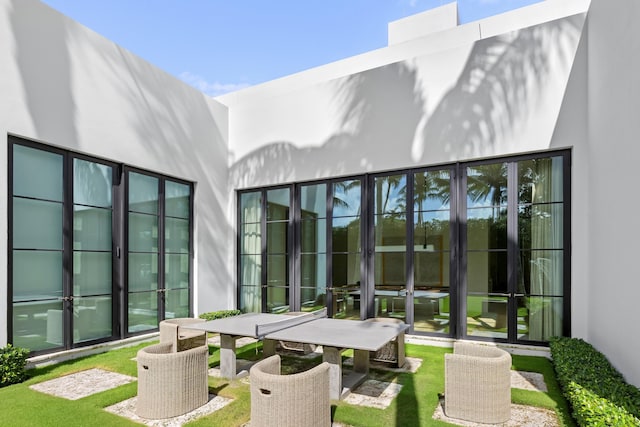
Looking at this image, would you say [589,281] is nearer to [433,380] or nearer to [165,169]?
[433,380]

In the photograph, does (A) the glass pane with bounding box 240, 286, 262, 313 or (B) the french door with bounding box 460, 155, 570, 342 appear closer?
(B) the french door with bounding box 460, 155, 570, 342

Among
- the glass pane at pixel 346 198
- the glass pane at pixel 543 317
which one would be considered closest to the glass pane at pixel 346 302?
the glass pane at pixel 346 198

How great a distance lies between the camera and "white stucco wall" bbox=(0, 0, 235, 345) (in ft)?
17.9

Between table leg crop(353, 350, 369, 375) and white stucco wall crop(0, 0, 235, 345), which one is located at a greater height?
white stucco wall crop(0, 0, 235, 345)

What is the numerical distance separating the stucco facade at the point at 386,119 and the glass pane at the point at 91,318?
3.65 ft

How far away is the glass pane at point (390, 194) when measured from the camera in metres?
7.32

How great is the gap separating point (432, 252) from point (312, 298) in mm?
2843

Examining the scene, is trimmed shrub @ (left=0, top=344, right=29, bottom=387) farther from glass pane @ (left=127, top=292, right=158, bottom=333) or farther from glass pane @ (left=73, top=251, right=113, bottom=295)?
glass pane @ (left=127, top=292, right=158, bottom=333)

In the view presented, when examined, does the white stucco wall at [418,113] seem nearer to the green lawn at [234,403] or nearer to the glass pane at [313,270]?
the glass pane at [313,270]

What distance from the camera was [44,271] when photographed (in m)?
5.82

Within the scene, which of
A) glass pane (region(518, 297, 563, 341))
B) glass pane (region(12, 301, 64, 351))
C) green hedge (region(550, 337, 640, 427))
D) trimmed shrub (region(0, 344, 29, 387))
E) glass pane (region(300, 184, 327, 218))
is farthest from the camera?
glass pane (region(300, 184, 327, 218))

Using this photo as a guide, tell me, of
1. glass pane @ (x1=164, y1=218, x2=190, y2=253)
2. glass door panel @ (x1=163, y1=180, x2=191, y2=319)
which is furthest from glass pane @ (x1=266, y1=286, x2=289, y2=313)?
glass pane @ (x1=164, y1=218, x2=190, y2=253)

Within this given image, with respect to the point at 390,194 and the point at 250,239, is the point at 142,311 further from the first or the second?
the point at 390,194

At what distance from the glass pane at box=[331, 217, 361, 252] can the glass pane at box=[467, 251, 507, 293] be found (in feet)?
7.23
